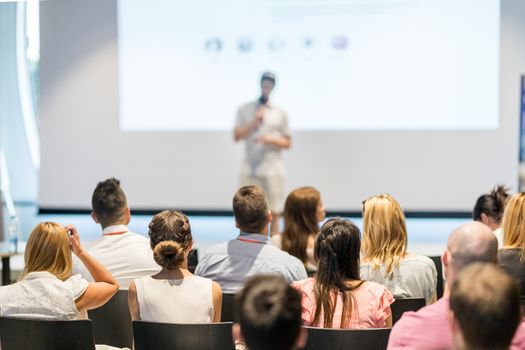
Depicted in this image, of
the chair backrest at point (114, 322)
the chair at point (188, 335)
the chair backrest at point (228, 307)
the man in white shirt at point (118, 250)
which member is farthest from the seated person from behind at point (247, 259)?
the chair at point (188, 335)

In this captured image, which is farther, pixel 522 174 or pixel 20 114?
pixel 20 114

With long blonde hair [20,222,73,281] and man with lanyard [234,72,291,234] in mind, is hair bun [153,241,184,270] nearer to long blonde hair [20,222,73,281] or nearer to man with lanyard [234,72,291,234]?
long blonde hair [20,222,73,281]

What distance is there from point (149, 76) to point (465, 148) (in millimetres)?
3498

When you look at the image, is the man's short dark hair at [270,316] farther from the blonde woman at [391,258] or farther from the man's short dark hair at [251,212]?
the man's short dark hair at [251,212]

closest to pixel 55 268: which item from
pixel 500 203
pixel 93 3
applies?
pixel 500 203

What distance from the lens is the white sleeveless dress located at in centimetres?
274

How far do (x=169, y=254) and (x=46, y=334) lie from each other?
0.53 metres

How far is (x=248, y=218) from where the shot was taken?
3439 millimetres

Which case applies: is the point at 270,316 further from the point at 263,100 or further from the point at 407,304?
the point at 263,100

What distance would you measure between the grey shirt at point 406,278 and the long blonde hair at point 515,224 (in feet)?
1.51

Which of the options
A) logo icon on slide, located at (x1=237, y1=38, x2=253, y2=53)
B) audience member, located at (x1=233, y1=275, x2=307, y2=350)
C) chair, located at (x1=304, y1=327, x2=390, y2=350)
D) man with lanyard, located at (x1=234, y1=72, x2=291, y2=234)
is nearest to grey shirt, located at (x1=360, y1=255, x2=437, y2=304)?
chair, located at (x1=304, y1=327, x2=390, y2=350)

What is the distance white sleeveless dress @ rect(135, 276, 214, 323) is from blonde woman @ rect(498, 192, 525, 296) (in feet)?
4.67

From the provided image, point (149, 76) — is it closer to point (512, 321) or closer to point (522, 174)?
point (522, 174)

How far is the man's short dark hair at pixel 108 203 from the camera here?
12.2 ft
